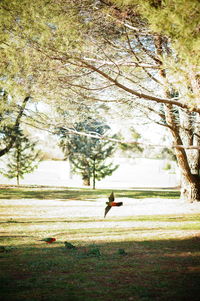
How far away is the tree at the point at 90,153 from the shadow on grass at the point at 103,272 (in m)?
16.3

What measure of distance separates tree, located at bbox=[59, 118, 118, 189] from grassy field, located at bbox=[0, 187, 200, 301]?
1406 centimetres

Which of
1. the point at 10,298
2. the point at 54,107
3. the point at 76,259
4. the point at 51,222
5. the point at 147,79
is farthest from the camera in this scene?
the point at 54,107

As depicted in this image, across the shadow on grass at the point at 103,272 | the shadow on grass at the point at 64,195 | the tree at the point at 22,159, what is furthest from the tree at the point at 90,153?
the shadow on grass at the point at 103,272

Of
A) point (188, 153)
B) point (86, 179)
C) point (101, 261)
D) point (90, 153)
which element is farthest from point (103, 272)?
point (86, 179)

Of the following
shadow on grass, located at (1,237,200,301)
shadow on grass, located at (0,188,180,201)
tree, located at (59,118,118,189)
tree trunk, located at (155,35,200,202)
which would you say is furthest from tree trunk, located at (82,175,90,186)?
shadow on grass, located at (1,237,200,301)

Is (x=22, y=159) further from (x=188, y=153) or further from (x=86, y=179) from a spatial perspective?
(x=188, y=153)

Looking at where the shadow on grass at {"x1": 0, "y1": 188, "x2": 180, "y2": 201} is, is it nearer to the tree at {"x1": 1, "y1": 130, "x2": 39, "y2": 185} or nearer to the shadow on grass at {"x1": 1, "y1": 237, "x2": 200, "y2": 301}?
the tree at {"x1": 1, "y1": 130, "x2": 39, "y2": 185}

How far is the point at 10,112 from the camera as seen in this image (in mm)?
12688

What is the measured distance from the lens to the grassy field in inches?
124

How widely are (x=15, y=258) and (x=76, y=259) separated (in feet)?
2.98

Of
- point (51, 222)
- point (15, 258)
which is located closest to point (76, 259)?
point (15, 258)

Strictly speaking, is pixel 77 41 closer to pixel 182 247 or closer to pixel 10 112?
pixel 182 247

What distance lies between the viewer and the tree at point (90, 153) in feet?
71.4

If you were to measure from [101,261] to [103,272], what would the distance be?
0.48 meters
